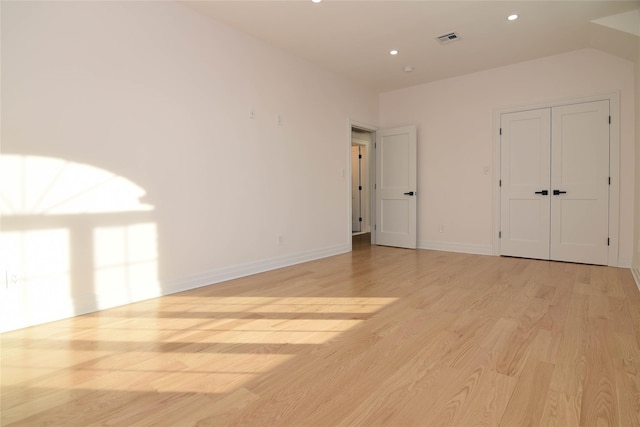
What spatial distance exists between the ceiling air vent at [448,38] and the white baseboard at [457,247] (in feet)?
9.80

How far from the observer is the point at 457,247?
18.2 ft

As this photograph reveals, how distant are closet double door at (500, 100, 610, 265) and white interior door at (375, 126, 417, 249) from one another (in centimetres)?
136

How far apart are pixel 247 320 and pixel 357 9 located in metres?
3.15

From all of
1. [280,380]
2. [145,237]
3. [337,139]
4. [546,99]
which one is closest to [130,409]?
[280,380]

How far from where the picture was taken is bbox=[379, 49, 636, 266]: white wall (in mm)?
4258

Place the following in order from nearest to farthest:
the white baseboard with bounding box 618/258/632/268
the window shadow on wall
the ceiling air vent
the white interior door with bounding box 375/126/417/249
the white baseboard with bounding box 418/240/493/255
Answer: the window shadow on wall → the ceiling air vent → the white baseboard with bounding box 618/258/632/268 → the white baseboard with bounding box 418/240/493/255 → the white interior door with bounding box 375/126/417/249

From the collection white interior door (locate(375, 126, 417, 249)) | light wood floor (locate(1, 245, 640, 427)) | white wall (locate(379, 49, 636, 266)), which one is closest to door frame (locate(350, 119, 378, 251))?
white interior door (locate(375, 126, 417, 249))

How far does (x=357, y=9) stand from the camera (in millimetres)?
3479

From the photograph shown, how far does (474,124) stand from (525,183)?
1.18 metres

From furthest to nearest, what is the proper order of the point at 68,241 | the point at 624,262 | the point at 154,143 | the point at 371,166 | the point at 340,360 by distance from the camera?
the point at 371,166
the point at 624,262
the point at 154,143
the point at 68,241
the point at 340,360

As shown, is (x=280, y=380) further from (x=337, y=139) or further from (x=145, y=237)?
(x=337, y=139)

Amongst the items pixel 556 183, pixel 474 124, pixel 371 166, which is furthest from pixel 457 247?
pixel 371 166

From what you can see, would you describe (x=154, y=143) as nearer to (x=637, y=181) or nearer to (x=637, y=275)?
(x=637, y=275)

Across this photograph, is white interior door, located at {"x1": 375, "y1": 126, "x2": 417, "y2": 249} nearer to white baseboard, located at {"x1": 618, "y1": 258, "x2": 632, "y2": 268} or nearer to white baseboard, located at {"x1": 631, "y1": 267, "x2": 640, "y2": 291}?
white baseboard, located at {"x1": 618, "y1": 258, "x2": 632, "y2": 268}
